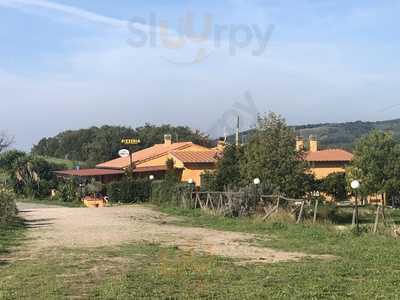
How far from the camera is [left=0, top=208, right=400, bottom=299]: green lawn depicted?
8695 millimetres

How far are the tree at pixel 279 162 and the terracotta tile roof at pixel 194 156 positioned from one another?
18934mm

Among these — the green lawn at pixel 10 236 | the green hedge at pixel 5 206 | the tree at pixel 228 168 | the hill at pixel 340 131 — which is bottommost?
the green lawn at pixel 10 236

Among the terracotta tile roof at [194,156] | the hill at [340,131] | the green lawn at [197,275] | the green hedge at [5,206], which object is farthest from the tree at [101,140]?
the green lawn at [197,275]

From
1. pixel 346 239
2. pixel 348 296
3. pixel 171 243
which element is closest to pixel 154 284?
pixel 348 296

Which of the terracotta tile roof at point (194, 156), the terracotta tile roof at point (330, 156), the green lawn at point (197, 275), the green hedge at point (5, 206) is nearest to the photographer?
the green lawn at point (197, 275)

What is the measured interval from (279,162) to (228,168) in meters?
6.00

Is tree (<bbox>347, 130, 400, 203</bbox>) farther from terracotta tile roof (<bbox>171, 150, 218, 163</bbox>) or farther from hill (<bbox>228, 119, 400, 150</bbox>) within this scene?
hill (<bbox>228, 119, 400, 150</bbox>)

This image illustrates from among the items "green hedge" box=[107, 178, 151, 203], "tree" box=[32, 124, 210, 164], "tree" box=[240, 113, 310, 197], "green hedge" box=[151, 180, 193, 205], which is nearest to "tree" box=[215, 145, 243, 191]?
"green hedge" box=[151, 180, 193, 205]

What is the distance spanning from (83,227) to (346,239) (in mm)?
10283

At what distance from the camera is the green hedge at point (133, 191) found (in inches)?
1719

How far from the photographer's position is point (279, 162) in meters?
28.4

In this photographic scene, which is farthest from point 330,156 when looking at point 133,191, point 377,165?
point 133,191

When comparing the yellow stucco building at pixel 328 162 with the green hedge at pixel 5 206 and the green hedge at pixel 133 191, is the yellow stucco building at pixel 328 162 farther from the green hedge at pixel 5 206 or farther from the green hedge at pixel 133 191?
the green hedge at pixel 5 206

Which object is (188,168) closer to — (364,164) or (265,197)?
(364,164)
